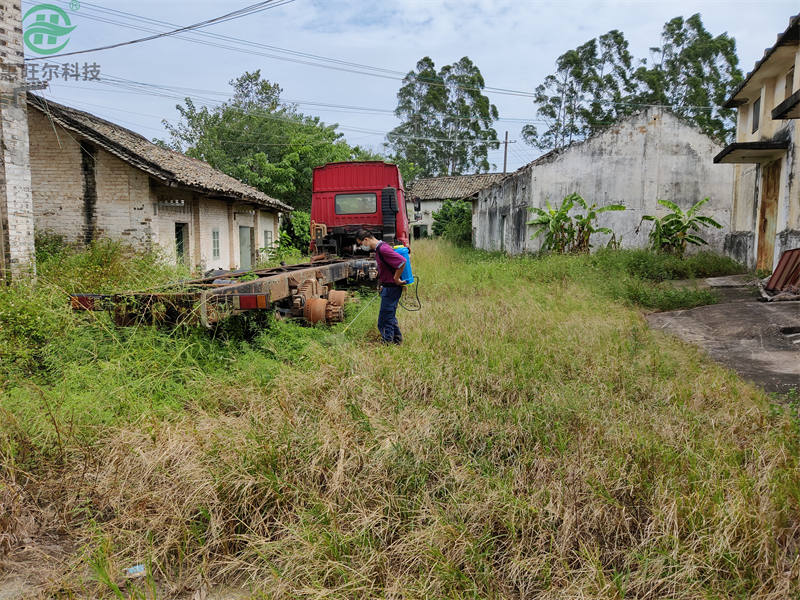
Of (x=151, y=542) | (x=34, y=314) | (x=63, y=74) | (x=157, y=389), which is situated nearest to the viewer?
(x=151, y=542)

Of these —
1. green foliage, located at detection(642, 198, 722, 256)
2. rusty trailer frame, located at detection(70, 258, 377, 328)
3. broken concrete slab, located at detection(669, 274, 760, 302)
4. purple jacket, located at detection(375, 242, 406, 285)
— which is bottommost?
broken concrete slab, located at detection(669, 274, 760, 302)

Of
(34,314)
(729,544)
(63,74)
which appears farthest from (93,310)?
(63,74)

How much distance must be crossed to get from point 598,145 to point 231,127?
2063 centimetres

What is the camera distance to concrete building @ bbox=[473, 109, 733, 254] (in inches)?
614

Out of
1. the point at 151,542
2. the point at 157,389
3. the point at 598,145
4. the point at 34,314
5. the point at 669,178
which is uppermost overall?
the point at 598,145

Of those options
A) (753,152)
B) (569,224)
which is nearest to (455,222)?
(569,224)

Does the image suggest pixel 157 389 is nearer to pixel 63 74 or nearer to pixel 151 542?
pixel 151 542

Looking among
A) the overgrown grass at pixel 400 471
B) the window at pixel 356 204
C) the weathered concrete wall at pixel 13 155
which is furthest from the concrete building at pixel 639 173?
the weathered concrete wall at pixel 13 155

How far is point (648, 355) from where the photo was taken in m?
5.43

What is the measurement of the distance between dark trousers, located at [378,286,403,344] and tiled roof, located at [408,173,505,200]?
1298 inches

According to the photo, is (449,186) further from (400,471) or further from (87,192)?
(400,471)

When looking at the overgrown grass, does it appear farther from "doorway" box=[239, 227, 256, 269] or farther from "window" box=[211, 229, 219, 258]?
"doorway" box=[239, 227, 256, 269]

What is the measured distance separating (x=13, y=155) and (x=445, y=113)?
39110mm

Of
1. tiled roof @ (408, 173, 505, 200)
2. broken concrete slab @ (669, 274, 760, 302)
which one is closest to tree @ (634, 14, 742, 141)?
tiled roof @ (408, 173, 505, 200)
